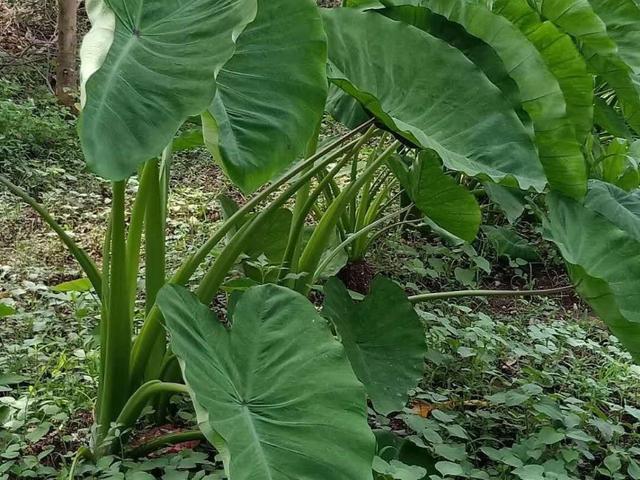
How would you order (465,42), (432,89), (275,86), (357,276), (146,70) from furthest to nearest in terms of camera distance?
(357,276), (465,42), (432,89), (275,86), (146,70)

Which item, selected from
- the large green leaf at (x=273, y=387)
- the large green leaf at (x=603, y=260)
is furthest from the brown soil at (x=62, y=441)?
the large green leaf at (x=603, y=260)

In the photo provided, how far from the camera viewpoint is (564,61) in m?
1.41

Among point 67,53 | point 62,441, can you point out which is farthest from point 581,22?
point 67,53

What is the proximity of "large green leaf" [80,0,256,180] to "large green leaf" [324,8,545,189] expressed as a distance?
24 cm

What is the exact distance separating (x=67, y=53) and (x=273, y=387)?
10.3 feet

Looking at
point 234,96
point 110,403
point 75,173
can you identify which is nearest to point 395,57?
point 234,96

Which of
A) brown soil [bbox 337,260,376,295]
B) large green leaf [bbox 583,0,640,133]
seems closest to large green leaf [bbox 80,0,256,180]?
large green leaf [bbox 583,0,640,133]

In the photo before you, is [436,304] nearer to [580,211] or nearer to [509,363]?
[509,363]

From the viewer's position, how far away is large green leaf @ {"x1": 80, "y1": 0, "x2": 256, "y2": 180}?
0.82 metres

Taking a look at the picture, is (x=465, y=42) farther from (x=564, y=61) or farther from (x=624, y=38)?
(x=624, y=38)

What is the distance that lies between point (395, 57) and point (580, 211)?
44 cm

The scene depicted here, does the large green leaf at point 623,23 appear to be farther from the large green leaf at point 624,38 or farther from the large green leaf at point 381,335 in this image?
the large green leaf at point 381,335

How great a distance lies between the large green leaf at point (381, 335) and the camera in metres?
1.42

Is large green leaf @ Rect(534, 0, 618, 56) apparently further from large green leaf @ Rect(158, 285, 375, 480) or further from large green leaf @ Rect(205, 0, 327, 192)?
large green leaf @ Rect(158, 285, 375, 480)
